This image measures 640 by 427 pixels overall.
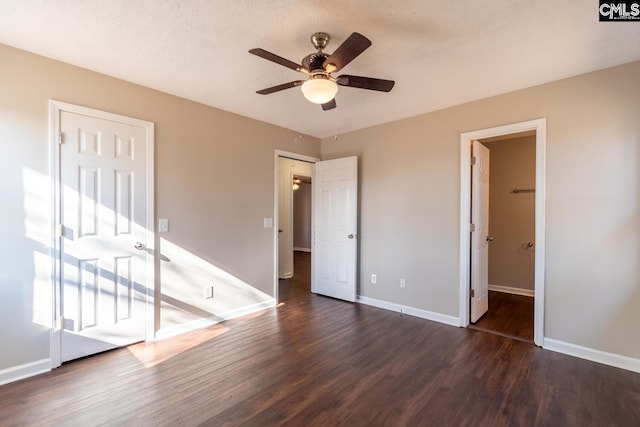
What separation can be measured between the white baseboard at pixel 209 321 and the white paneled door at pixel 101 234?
0.22m

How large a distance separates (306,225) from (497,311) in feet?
22.0

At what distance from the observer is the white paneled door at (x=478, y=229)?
3252mm

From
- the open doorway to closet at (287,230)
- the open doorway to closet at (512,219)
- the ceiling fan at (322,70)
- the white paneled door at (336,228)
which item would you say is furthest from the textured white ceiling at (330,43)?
the open doorway to closet at (512,219)

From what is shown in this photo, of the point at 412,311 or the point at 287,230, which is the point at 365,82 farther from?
the point at 287,230

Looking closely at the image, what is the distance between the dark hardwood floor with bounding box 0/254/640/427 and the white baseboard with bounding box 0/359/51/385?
0.06m

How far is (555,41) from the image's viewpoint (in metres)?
2.04

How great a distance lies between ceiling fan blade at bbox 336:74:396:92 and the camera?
77.3 inches

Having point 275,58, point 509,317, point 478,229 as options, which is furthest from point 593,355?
point 275,58

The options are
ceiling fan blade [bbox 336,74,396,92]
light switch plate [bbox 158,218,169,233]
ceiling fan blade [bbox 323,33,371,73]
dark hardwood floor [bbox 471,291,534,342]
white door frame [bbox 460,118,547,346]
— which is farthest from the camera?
dark hardwood floor [bbox 471,291,534,342]

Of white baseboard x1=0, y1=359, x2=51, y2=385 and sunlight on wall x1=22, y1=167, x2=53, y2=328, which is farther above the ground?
sunlight on wall x1=22, y1=167, x2=53, y2=328

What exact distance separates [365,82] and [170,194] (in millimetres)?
2229

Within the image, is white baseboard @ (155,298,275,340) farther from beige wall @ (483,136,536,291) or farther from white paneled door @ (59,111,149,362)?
beige wall @ (483,136,536,291)

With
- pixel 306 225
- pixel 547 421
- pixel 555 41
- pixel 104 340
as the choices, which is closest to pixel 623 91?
pixel 555 41

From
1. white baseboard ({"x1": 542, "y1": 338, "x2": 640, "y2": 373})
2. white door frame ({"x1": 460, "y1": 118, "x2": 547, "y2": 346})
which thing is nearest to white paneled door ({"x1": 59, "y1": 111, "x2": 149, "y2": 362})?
white door frame ({"x1": 460, "y1": 118, "x2": 547, "y2": 346})
